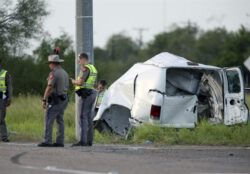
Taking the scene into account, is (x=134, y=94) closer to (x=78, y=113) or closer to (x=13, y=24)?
(x=78, y=113)

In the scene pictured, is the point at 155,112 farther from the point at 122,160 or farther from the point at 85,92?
the point at 122,160

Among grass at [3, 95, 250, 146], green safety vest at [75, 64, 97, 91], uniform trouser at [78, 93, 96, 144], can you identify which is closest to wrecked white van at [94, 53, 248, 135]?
grass at [3, 95, 250, 146]

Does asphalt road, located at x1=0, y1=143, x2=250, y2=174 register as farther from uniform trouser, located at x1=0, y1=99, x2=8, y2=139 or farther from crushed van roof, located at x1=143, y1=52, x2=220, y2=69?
crushed van roof, located at x1=143, y1=52, x2=220, y2=69

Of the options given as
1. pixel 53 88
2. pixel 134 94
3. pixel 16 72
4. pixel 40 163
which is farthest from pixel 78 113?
pixel 16 72

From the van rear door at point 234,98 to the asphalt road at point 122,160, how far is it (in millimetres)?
2472

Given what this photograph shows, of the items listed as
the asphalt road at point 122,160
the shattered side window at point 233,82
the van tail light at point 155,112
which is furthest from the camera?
the shattered side window at point 233,82

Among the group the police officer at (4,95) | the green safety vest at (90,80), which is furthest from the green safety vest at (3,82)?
the green safety vest at (90,80)

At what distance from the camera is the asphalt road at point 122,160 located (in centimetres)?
1208

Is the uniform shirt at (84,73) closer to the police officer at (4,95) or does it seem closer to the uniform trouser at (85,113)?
the uniform trouser at (85,113)

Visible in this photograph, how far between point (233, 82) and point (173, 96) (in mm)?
1523

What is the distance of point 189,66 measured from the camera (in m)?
18.4

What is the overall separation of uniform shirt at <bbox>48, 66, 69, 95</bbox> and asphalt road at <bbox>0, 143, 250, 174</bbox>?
3.83ft

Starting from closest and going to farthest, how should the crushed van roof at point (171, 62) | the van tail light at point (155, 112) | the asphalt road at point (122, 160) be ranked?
the asphalt road at point (122, 160), the van tail light at point (155, 112), the crushed van roof at point (171, 62)

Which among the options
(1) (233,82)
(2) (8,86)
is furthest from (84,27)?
(1) (233,82)
